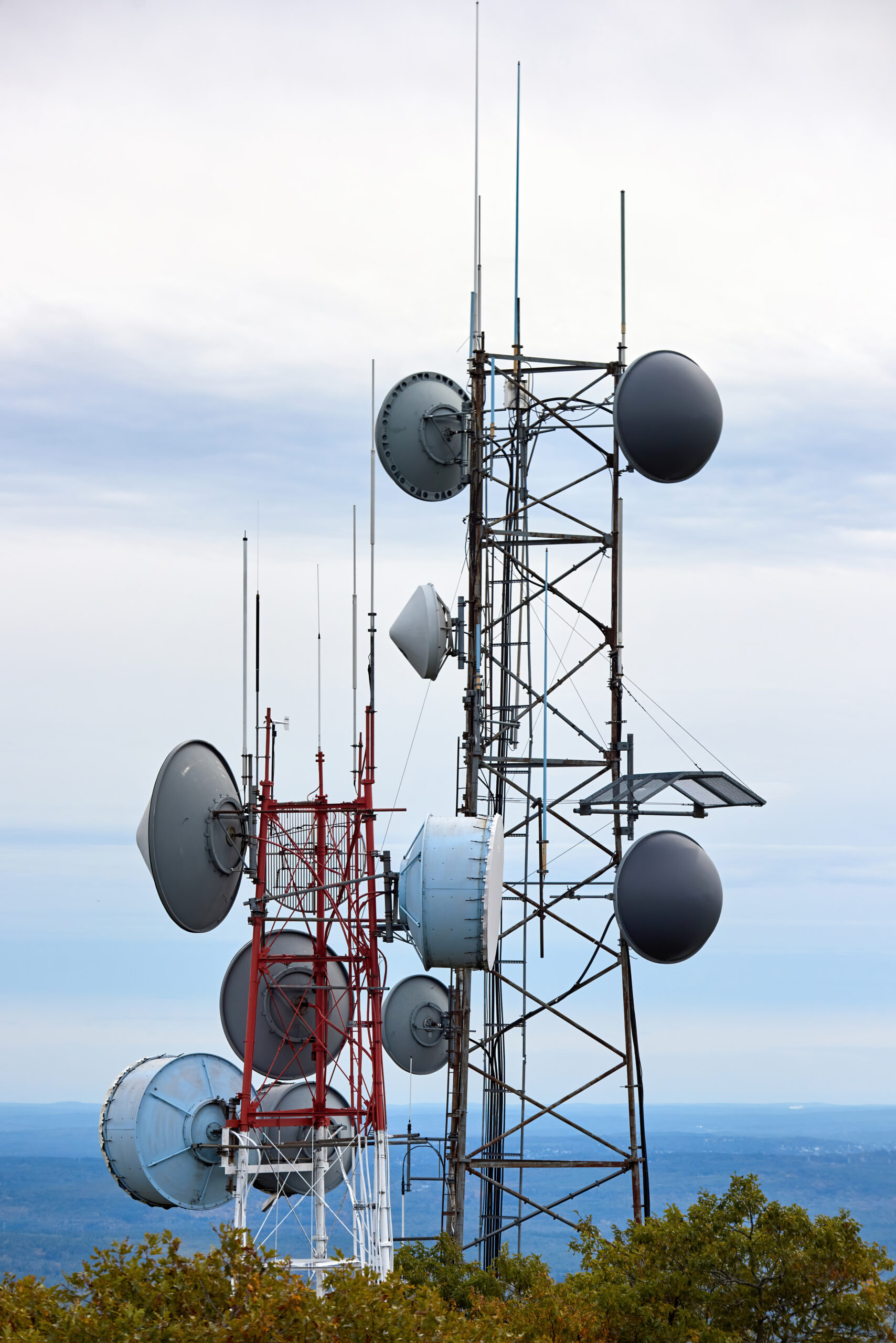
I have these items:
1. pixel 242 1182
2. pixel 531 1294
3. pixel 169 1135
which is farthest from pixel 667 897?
pixel 169 1135

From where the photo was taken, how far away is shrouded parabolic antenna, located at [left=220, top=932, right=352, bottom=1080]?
80.2ft

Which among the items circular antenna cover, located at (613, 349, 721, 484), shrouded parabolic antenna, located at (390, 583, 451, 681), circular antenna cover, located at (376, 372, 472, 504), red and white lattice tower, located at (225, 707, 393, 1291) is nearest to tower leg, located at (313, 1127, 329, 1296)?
red and white lattice tower, located at (225, 707, 393, 1291)

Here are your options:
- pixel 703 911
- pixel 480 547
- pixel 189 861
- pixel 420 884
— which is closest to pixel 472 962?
pixel 420 884

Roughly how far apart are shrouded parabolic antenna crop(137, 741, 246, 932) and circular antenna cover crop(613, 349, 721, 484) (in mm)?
7198

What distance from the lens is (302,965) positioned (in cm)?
2470

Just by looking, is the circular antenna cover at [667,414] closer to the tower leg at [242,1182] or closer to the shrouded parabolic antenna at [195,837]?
the shrouded parabolic antenna at [195,837]

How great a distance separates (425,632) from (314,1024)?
587 cm

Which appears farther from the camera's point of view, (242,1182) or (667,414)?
(242,1182)

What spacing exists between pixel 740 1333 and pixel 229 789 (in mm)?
9768

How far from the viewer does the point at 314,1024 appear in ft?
80.5

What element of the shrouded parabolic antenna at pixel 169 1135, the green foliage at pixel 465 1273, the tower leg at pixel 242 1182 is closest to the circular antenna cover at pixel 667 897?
the green foliage at pixel 465 1273

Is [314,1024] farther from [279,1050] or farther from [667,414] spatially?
[667,414]

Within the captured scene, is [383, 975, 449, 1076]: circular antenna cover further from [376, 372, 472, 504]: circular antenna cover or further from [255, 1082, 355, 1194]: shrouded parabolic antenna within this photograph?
[376, 372, 472, 504]: circular antenna cover

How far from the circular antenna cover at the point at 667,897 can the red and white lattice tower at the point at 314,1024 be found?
14.1ft
